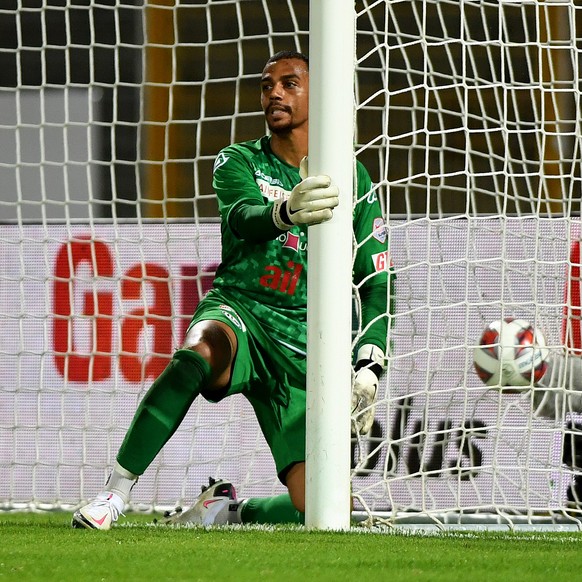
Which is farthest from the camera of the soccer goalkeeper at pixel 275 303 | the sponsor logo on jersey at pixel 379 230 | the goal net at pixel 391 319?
the goal net at pixel 391 319

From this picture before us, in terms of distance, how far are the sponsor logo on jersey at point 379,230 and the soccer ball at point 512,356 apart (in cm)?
54

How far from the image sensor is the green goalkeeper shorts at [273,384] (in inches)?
140

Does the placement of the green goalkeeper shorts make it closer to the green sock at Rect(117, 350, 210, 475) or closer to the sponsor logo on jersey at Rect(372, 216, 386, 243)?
the green sock at Rect(117, 350, 210, 475)

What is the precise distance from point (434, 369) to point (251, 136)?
307 cm

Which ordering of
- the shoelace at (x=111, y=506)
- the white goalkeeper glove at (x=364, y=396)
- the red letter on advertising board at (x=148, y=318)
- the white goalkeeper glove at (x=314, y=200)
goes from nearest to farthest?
the white goalkeeper glove at (x=314, y=200), the shoelace at (x=111, y=506), the white goalkeeper glove at (x=364, y=396), the red letter on advertising board at (x=148, y=318)

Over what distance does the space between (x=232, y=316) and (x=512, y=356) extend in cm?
99

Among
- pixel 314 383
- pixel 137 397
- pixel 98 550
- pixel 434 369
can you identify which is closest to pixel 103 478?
pixel 137 397

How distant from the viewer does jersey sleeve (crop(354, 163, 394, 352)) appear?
140 inches

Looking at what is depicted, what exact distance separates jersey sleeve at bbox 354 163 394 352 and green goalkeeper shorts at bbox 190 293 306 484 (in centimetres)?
Result: 24

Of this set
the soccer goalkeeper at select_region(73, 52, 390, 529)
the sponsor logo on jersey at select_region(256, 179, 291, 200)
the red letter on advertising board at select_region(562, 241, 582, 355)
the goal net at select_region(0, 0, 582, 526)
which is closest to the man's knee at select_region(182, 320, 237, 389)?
the soccer goalkeeper at select_region(73, 52, 390, 529)

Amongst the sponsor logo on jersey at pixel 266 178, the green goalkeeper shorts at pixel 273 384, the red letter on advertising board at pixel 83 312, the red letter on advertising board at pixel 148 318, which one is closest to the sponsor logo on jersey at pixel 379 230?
the sponsor logo on jersey at pixel 266 178

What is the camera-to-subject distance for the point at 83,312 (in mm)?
4637

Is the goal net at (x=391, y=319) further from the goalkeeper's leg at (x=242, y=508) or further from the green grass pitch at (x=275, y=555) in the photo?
the green grass pitch at (x=275, y=555)

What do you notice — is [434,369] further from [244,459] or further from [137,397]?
[137,397]
